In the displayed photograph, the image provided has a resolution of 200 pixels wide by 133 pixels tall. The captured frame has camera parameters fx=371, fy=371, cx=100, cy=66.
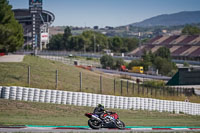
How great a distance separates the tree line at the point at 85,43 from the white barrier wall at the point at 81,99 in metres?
118

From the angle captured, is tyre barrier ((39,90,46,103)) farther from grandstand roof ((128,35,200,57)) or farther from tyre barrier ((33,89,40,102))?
grandstand roof ((128,35,200,57))

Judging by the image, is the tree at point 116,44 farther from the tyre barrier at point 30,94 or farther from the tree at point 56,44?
the tyre barrier at point 30,94

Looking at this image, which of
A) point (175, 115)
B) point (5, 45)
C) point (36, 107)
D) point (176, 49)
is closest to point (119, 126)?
point (36, 107)

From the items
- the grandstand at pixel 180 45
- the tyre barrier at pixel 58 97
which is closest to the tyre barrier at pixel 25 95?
the tyre barrier at pixel 58 97

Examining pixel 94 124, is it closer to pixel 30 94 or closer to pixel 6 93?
pixel 30 94

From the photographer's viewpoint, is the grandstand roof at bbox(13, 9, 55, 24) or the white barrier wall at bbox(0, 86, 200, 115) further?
the grandstand roof at bbox(13, 9, 55, 24)

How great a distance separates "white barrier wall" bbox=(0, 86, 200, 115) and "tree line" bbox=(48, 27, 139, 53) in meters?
118

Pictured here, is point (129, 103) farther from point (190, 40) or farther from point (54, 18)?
point (54, 18)

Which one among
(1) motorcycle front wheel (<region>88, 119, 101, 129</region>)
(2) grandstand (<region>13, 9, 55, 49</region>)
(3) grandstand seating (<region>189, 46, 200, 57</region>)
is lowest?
(1) motorcycle front wheel (<region>88, 119, 101, 129</region>)

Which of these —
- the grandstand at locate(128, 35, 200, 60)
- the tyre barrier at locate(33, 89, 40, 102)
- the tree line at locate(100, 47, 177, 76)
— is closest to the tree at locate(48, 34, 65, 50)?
the grandstand at locate(128, 35, 200, 60)

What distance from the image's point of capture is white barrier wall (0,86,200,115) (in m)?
24.8

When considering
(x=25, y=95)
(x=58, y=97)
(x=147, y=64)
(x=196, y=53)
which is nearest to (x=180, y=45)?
(x=196, y=53)

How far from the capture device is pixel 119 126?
715 inches

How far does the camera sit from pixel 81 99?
26.4 metres
